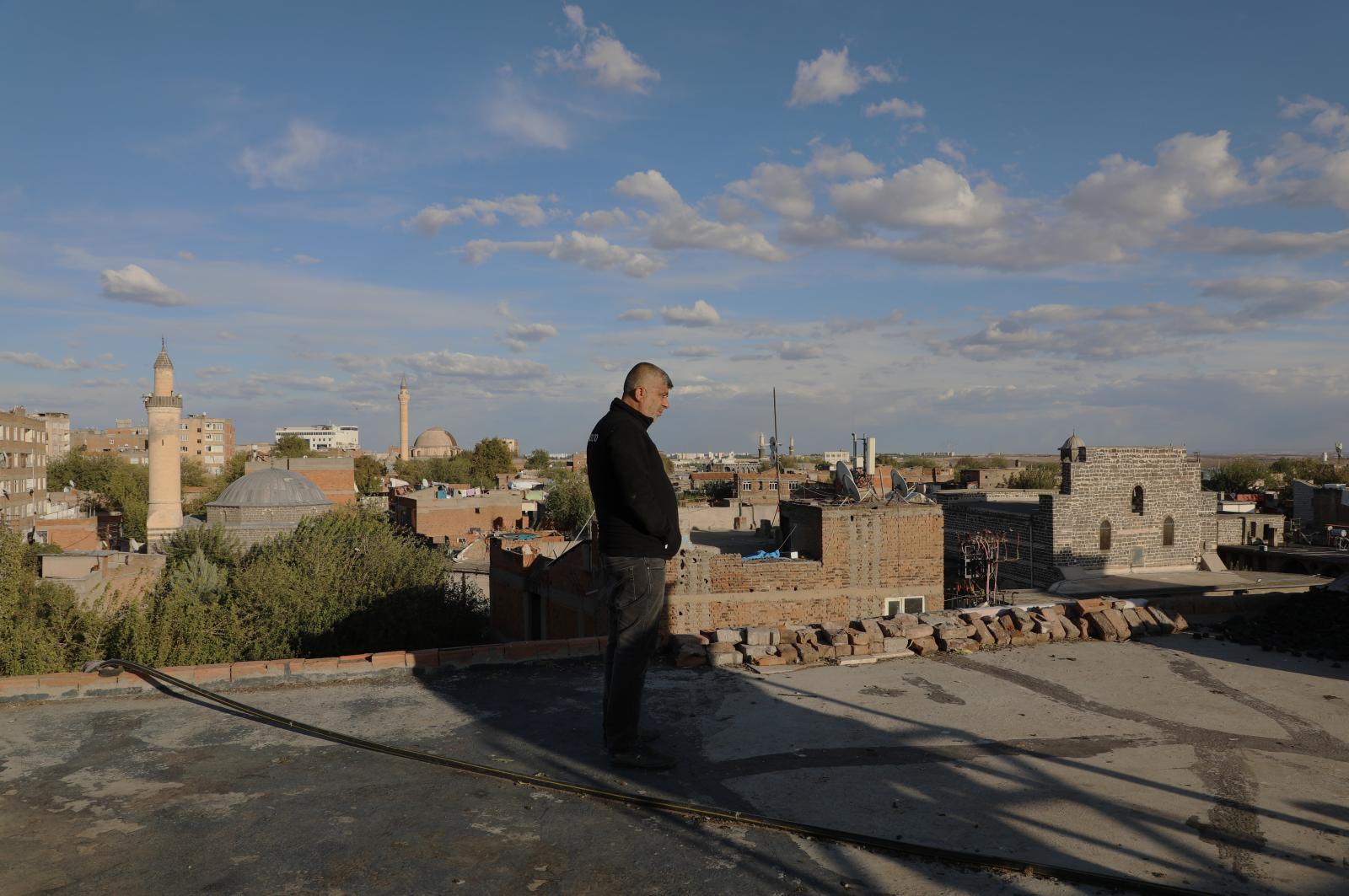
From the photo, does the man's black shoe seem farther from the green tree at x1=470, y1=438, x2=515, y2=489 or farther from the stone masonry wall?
the green tree at x1=470, y1=438, x2=515, y2=489

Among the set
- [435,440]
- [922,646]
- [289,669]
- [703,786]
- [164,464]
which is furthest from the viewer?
[435,440]

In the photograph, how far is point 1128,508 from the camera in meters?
25.7

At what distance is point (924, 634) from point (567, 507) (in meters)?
50.8

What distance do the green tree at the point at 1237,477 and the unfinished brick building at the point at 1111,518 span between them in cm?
5254

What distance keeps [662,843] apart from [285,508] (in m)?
38.8

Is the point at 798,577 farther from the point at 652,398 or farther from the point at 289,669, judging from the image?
the point at 652,398

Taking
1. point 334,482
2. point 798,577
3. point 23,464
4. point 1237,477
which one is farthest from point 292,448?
point 1237,477

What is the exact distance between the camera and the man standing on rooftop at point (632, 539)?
4520 mm

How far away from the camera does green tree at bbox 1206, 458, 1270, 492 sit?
72438 mm

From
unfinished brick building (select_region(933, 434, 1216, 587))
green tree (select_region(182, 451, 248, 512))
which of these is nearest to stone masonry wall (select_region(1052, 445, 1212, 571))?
unfinished brick building (select_region(933, 434, 1216, 587))

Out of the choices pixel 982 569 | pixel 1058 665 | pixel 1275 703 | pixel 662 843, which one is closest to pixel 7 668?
pixel 662 843

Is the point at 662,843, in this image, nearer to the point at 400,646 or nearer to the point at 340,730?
the point at 340,730

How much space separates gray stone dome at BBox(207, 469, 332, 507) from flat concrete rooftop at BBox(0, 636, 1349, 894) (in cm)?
3545

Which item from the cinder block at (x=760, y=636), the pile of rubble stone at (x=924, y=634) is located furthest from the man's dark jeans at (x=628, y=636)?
the cinder block at (x=760, y=636)
